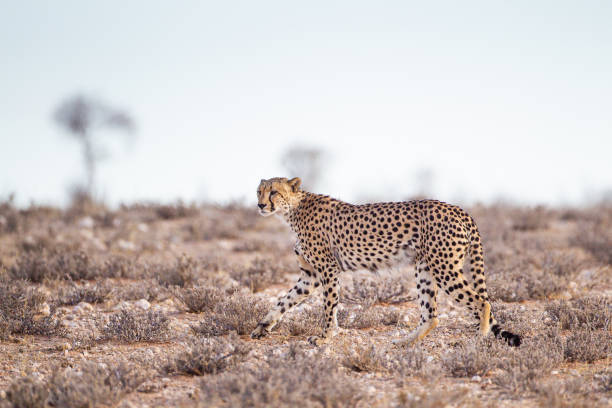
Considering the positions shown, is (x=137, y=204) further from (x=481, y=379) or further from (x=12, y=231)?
(x=481, y=379)

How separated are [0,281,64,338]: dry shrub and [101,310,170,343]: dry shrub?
0.57 m

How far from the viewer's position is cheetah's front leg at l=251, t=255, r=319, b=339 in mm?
5031

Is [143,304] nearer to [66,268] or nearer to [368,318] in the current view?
[66,268]

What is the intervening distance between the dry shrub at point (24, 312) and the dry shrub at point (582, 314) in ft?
15.2

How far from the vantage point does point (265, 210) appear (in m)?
5.10

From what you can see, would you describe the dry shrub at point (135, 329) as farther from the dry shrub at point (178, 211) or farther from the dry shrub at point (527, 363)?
the dry shrub at point (178, 211)

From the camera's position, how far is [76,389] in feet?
11.0

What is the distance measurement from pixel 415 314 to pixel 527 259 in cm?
332

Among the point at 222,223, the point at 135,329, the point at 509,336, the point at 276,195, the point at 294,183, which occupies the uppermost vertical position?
the point at 294,183

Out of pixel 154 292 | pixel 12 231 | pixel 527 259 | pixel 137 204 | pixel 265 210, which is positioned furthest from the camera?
pixel 137 204

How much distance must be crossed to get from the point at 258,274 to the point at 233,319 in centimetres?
220

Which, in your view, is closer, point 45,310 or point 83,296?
point 45,310

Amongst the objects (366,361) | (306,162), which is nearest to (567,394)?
(366,361)

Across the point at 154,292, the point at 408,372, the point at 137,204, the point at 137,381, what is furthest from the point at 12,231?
the point at 408,372
